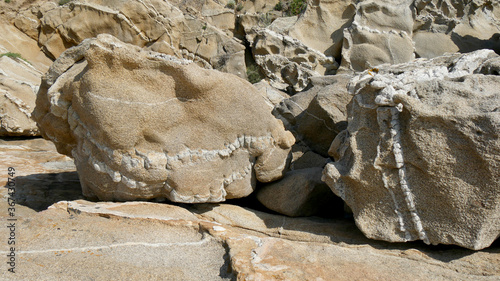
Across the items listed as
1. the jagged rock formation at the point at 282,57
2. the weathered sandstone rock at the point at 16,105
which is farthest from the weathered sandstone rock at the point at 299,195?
the jagged rock formation at the point at 282,57

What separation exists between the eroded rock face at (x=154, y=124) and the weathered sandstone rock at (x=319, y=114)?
0.96 metres

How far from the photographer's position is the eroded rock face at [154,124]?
9.38 ft

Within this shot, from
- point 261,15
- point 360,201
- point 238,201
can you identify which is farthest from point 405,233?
point 261,15

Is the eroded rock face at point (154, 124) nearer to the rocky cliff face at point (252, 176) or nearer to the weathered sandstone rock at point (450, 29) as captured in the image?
the rocky cliff face at point (252, 176)

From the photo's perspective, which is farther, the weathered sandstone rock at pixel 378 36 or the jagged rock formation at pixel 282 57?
the jagged rock formation at pixel 282 57

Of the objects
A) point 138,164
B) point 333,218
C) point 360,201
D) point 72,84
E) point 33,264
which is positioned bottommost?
point 33,264

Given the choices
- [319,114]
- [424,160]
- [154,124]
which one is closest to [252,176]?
[154,124]

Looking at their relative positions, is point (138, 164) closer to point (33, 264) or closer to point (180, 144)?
point (180, 144)

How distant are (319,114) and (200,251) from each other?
230 cm

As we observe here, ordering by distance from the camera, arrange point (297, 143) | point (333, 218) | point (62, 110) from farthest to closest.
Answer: point (297, 143), point (333, 218), point (62, 110)

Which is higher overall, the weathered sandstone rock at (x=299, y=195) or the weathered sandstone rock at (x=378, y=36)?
the weathered sandstone rock at (x=378, y=36)

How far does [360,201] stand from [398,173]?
351mm

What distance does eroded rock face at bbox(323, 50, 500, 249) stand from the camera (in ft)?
7.79

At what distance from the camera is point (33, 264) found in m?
2.23
